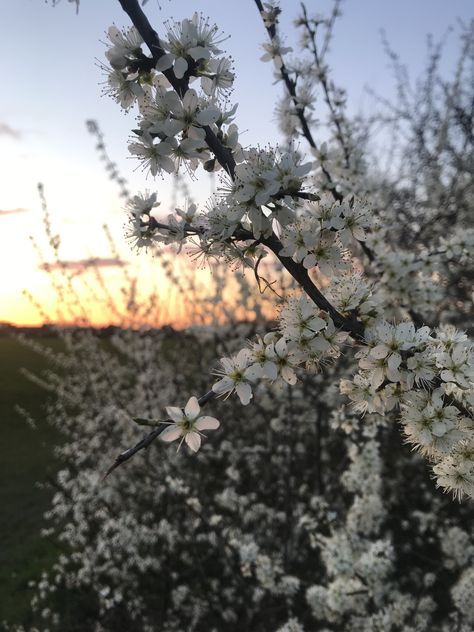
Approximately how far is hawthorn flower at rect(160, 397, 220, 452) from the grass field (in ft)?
14.6

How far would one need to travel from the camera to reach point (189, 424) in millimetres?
1591

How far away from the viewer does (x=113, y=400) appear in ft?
24.1

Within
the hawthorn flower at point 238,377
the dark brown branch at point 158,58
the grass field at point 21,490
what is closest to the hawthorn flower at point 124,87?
the dark brown branch at point 158,58

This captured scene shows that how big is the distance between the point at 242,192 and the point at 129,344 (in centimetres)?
744

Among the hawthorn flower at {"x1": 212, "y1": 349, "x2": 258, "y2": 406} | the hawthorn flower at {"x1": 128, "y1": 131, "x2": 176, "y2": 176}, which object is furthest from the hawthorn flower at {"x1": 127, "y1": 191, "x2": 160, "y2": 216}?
the hawthorn flower at {"x1": 212, "y1": 349, "x2": 258, "y2": 406}

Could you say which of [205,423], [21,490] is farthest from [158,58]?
[21,490]

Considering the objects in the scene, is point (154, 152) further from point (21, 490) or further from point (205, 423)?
point (21, 490)

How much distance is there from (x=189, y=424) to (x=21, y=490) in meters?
8.59

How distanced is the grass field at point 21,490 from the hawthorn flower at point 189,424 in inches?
175

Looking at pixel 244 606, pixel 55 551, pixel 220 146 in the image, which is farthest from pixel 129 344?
pixel 220 146

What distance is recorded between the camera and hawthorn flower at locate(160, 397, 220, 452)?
1549 millimetres

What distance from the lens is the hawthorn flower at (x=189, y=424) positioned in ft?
5.08

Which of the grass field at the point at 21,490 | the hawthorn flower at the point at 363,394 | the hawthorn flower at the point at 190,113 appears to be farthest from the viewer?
the grass field at the point at 21,490

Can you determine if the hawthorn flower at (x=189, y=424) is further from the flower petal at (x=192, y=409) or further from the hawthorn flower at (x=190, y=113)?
the hawthorn flower at (x=190, y=113)
